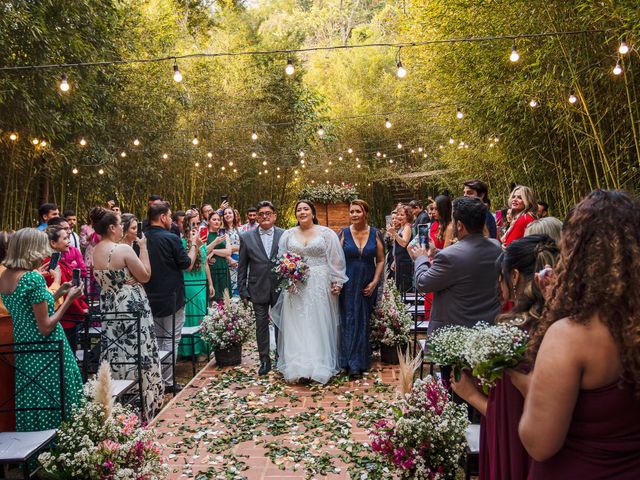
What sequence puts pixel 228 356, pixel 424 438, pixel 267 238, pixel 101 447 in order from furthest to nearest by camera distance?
pixel 228 356 → pixel 267 238 → pixel 424 438 → pixel 101 447

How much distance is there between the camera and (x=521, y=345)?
1759 millimetres

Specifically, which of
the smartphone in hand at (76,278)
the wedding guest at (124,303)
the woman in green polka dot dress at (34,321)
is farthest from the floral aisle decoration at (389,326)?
the smartphone in hand at (76,278)

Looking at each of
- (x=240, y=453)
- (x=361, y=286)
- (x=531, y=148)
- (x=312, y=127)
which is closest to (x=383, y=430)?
(x=240, y=453)

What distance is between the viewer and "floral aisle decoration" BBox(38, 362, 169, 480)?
9.62 ft

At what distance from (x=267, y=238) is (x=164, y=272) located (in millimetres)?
1123

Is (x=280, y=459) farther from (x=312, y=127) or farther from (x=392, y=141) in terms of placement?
(x=392, y=141)

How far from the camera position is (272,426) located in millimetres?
4684

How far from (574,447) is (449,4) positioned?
8.29 metres

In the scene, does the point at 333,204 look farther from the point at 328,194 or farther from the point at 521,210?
the point at 521,210

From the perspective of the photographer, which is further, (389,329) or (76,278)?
(389,329)

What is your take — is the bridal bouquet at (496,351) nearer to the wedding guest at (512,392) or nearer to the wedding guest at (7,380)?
the wedding guest at (512,392)

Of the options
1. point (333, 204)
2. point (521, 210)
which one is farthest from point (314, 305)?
point (333, 204)

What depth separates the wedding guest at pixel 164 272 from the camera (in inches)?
227

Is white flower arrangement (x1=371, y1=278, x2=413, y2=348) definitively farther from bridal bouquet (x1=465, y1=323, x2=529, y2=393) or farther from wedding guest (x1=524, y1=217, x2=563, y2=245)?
bridal bouquet (x1=465, y1=323, x2=529, y2=393)
